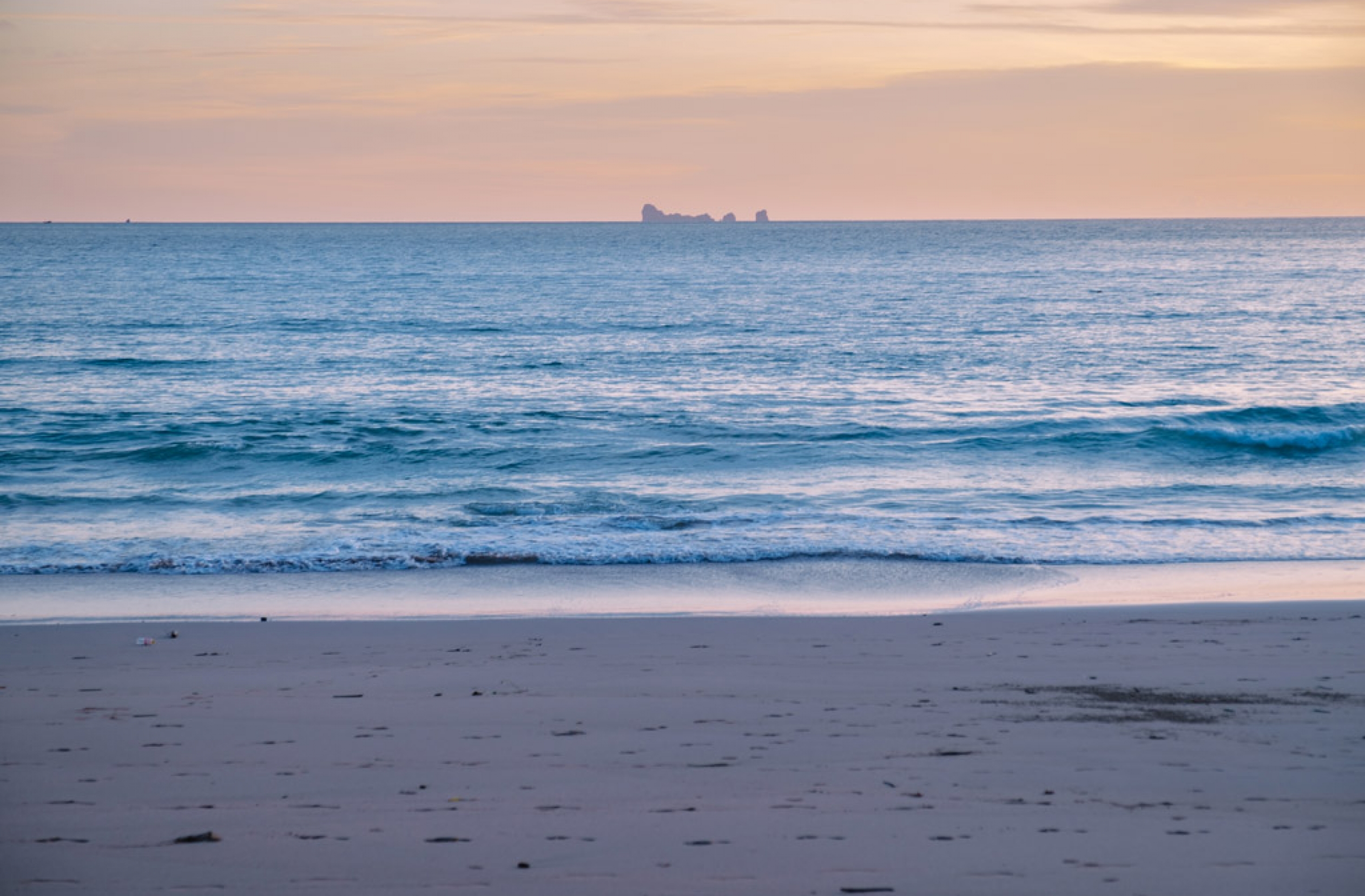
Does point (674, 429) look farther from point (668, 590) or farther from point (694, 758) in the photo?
point (694, 758)

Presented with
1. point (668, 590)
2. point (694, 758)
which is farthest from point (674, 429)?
point (694, 758)

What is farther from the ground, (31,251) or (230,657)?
(31,251)

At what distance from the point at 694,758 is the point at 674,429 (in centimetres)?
1419

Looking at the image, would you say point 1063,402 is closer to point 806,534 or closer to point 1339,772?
point 806,534

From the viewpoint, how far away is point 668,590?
1065cm

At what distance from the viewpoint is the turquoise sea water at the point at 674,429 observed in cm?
1287

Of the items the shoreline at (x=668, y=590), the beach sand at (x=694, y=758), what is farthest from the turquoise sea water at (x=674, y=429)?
the beach sand at (x=694, y=758)

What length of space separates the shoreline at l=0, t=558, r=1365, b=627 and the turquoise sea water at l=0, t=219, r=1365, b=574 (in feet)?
1.35

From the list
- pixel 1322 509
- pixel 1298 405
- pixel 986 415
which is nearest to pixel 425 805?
pixel 1322 509

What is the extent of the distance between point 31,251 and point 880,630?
356 feet

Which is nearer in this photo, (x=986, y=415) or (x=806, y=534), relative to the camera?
(x=806, y=534)

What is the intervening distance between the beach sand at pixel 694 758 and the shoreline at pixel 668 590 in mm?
807

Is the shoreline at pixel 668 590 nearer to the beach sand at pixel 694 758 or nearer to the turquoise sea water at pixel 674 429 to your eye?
the turquoise sea water at pixel 674 429

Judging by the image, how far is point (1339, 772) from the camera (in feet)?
18.9
